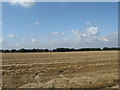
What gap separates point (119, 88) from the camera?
11.6m

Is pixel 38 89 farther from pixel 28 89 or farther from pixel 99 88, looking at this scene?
pixel 99 88

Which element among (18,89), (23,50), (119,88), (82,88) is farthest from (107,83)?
(23,50)

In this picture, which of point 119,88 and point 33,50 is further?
point 33,50

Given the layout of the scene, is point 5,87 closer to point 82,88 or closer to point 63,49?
point 82,88

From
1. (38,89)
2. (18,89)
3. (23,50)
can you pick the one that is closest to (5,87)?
(18,89)

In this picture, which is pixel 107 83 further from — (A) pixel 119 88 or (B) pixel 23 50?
(B) pixel 23 50

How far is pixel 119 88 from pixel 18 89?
5925 mm

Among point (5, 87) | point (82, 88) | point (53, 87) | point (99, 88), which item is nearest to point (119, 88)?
point (99, 88)

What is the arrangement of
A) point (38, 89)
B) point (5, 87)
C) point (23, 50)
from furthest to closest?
point (23, 50) < point (5, 87) < point (38, 89)

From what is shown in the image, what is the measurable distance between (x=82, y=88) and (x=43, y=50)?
5429 inches

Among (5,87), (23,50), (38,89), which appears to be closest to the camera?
(38,89)

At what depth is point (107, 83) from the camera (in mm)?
13078

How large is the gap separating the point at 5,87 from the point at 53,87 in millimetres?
2996

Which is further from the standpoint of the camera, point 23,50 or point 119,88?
point 23,50
